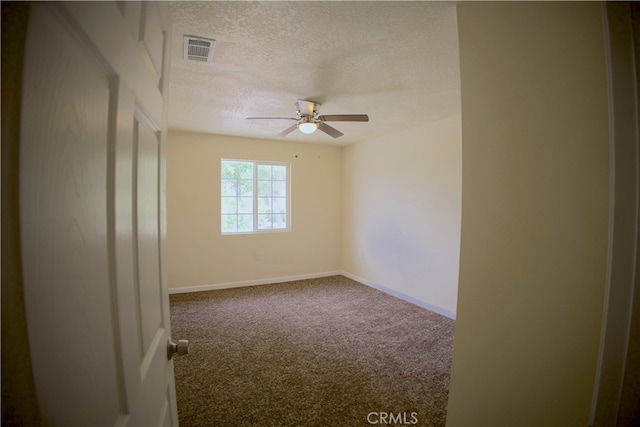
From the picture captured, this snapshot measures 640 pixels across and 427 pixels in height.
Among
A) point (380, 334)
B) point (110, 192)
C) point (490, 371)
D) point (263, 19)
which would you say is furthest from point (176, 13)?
point (380, 334)

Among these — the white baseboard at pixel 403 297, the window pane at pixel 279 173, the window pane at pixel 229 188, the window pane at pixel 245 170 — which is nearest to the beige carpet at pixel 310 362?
the white baseboard at pixel 403 297

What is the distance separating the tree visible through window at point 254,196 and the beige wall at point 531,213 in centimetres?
394

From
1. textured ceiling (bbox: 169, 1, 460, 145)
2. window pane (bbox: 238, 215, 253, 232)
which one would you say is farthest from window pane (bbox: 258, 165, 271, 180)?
textured ceiling (bbox: 169, 1, 460, 145)

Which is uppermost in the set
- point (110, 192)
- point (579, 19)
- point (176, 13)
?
point (176, 13)

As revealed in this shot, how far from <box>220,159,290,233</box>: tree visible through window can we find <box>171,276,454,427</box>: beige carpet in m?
1.37

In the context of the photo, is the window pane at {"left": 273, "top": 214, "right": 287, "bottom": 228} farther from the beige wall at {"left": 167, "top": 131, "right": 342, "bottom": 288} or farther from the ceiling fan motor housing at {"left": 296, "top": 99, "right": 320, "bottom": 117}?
the ceiling fan motor housing at {"left": 296, "top": 99, "right": 320, "bottom": 117}

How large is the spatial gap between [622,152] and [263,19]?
1663mm

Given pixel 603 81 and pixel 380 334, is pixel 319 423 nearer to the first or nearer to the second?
pixel 380 334

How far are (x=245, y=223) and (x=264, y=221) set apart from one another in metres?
0.33

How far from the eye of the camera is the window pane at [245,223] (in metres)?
4.65

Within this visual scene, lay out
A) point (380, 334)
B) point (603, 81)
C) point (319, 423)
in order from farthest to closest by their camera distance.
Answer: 1. point (380, 334)
2. point (319, 423)
3. point (603, 81)

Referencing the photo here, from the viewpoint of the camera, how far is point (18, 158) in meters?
0.31

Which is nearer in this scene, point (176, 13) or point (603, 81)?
point (603, 81)

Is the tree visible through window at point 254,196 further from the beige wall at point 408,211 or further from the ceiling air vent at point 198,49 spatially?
the ceiling air vent at point 198,49
